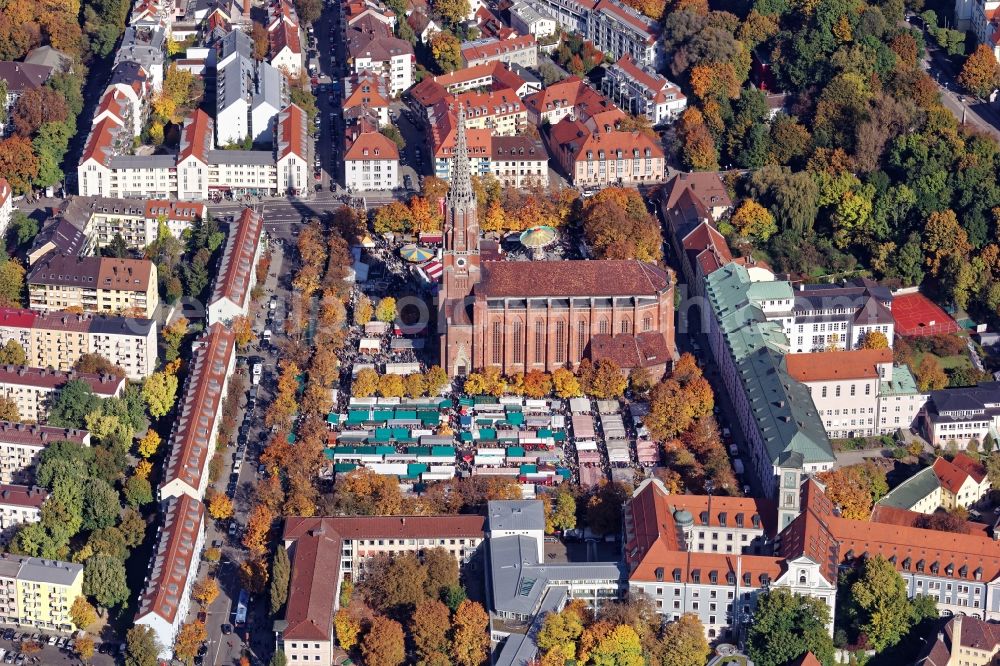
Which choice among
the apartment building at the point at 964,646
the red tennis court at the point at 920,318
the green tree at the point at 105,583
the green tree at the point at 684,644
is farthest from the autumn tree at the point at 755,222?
the green tree at the point at 105,583

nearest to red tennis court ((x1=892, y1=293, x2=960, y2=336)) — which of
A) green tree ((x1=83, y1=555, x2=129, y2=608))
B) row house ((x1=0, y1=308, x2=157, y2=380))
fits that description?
row house ((x1=0, y1=308, x2=157, y2=380))

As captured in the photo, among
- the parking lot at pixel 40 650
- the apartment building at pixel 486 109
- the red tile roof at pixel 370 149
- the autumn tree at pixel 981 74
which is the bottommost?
the parking lot at pixel 40 650

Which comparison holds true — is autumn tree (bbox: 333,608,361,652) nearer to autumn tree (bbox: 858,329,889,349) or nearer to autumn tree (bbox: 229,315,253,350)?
autumn tree (bbox: 229,315,253,350)

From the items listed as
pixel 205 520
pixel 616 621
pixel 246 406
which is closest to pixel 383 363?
pixel 246 406

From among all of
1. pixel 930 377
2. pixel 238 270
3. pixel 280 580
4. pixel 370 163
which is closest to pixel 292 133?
pixel 370 163

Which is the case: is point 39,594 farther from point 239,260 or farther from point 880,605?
point 880,605

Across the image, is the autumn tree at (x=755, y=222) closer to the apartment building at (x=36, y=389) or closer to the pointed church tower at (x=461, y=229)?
the pointed church tower at (x=461, y=229)
